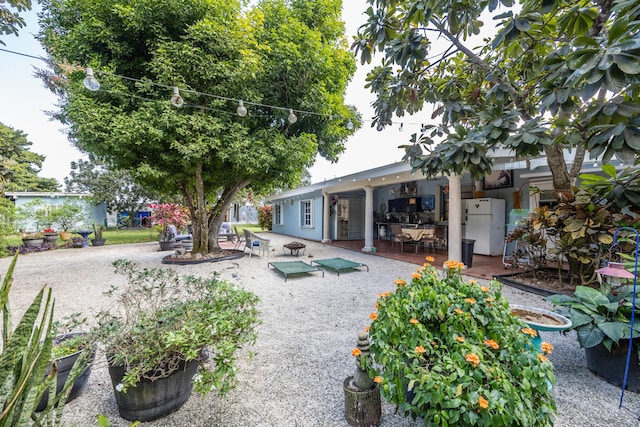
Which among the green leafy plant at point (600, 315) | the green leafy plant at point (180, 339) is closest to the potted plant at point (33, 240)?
the green leafy plant at point (180, 339)

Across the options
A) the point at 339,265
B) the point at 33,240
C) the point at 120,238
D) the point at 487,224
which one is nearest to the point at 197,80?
the point at 339,265

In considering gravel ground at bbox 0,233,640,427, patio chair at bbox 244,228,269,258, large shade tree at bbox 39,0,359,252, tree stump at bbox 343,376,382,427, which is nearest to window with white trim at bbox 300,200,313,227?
patio chair at bbox 244,228,269,258

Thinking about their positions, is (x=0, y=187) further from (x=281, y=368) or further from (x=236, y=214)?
(x=236, y=214)

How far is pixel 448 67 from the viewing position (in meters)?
5.26

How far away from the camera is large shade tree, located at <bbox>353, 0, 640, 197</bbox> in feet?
6.23

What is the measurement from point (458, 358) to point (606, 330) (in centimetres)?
161

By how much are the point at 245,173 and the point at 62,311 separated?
15.2 ft

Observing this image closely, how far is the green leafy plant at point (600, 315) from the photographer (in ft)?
6.86

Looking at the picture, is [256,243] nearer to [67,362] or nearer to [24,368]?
[67,362]

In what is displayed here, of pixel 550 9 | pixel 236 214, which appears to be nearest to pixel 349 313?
pixel 550 9

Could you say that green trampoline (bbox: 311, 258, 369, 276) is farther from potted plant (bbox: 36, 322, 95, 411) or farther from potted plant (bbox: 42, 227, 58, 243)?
potted plant (bbox: 42, 227, 58, 243)

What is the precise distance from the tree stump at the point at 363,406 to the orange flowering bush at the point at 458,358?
195mm

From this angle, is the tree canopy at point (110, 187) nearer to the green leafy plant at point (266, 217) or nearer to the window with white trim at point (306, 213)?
the green leafy plant at point (266, 217)

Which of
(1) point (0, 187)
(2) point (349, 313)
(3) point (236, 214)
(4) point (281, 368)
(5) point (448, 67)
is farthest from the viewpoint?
(3) point (236, 214)
